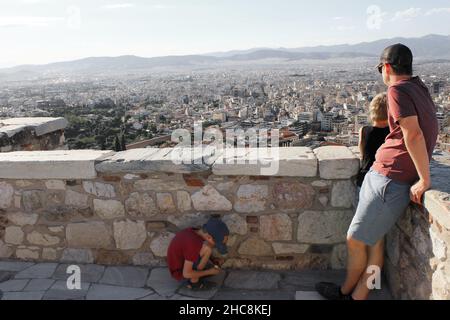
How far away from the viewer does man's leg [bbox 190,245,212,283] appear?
3028 millimetres

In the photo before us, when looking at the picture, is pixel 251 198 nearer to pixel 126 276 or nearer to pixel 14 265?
pixel 126 276

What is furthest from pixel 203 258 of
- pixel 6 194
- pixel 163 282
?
pixel 6 194

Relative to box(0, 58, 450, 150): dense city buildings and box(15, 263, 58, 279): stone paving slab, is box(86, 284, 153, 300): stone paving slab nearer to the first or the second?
box(15, 263, 58, 279): stone paving slab

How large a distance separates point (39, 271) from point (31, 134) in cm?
230

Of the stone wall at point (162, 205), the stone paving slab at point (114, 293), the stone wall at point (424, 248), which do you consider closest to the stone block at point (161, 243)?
the stone wall at point (162, 205)

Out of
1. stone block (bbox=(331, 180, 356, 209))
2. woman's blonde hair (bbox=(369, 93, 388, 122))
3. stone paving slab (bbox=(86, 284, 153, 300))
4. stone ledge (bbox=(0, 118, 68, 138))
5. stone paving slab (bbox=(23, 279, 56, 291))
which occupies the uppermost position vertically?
woman's blonde hair (bbox=(369, 93, 388, 122))

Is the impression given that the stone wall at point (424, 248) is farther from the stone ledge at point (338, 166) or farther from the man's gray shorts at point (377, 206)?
the stone ledge at point (338, 166)

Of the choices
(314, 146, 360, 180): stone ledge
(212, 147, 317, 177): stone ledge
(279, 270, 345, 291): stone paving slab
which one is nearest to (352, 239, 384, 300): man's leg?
(279, 270, 345, 291): stone paving slab

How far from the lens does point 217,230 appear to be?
118 inches

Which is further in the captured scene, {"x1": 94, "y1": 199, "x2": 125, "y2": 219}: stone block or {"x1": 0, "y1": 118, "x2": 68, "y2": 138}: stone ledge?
{"x1": 0, "y1": 118, "x2": 68, "y2": 138}: stone ledge

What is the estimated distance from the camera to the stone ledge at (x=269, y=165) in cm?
307

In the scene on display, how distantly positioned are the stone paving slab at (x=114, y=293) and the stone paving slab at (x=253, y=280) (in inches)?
24.3

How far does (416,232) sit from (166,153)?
1.92 meters

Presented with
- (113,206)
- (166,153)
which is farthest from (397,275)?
(113,206)
